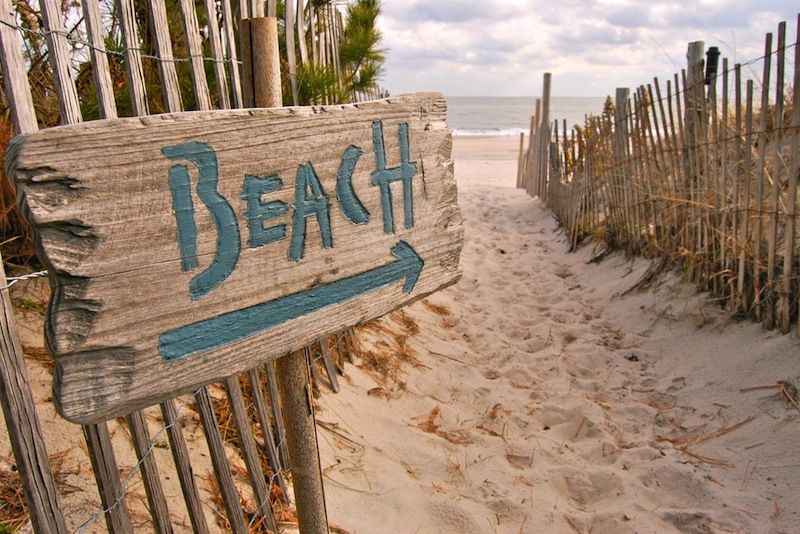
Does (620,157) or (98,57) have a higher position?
(98,57)

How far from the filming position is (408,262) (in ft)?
4.31

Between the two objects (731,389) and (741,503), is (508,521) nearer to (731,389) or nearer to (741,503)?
(741,503)

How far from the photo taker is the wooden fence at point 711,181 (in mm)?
3156

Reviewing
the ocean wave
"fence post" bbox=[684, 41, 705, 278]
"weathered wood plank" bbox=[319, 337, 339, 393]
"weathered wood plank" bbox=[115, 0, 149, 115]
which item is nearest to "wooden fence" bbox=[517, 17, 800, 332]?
"fence post" bbox=[684, 41, 705, 278]

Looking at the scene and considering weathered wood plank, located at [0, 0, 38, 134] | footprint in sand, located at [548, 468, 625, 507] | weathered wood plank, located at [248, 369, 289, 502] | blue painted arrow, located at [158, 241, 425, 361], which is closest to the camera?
blue painted arrow, located at [158, 241, 425, 361]

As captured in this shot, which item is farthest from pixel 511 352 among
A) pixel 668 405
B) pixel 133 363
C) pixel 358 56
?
pixel 133 363

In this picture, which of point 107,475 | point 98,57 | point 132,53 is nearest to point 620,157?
point 132,53

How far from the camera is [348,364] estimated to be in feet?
10.7

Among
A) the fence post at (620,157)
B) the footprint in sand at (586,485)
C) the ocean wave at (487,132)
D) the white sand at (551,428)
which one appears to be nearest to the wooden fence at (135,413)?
the white sand at (551,428)

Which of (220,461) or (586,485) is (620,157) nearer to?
(586,485)

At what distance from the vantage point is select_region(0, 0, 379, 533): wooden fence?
1128mm

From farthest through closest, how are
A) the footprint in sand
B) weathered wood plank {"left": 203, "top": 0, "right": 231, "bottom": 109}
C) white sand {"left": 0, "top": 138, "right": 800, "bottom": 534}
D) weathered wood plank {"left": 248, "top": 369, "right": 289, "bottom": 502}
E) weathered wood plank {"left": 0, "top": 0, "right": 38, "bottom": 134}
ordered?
the footprint in sand
white sand {"left": 0, "top": 138, "right": 800, "bottom": 534}
weathered wood plank {"left": 248, "top": 369, "right": 289, "bottom": 502}
weathered wood plank {"left": 203, "top": 0, "right": 231, "bottom": 109}
weathered wood plank {"left": 0, "top": 0, "right": 38, "bottom": 134}

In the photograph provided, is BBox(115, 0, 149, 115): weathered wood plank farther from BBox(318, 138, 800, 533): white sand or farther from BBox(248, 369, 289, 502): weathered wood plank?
BBox(318, 138, 800, 533): white sand

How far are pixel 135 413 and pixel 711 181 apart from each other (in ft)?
11.5
